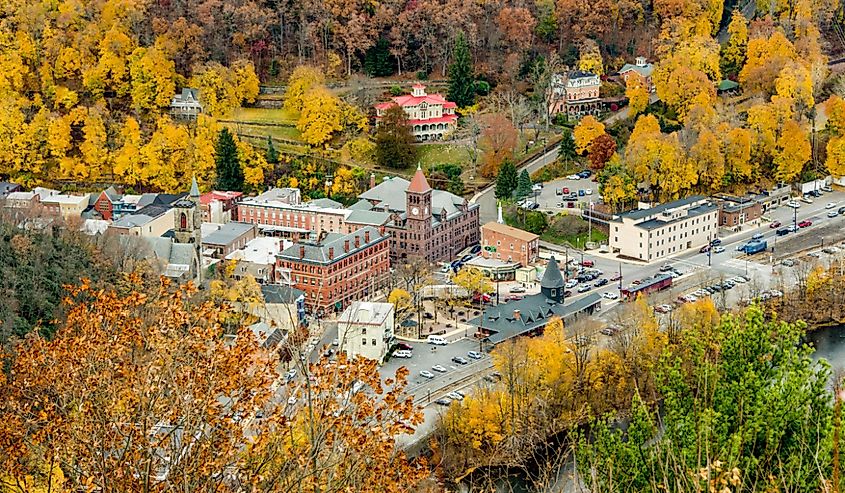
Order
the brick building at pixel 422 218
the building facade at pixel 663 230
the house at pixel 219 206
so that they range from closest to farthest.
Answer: the brick building at pixel 422 218 → the building facade at pixel 663 230 → the house at pixel 219 206

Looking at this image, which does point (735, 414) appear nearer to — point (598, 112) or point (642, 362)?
point (642, 362)

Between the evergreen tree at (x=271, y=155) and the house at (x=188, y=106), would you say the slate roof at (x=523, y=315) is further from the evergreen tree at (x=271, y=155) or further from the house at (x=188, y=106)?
the house at (x=188, y=106)

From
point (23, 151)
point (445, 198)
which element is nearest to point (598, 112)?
point (445, 198)

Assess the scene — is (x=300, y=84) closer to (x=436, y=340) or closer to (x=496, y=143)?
(x=496, y=143)

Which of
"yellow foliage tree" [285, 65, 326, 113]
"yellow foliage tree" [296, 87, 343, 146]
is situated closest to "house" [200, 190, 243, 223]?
"yellow foliage tree" [296, 87, 343, 146]

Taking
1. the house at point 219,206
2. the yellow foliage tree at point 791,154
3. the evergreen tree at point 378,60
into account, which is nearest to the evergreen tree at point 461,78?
the evergreen tree at point 378,60
